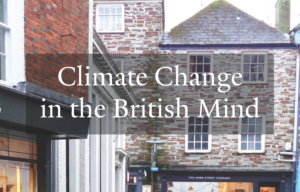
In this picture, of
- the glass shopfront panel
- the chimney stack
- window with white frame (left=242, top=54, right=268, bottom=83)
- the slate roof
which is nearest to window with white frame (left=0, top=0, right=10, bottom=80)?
the slate roof

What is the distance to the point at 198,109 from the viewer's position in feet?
64.8

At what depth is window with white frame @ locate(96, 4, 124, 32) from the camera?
1938 centimetres

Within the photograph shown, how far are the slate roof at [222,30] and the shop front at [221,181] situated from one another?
5460mm

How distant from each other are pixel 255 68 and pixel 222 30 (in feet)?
7.30

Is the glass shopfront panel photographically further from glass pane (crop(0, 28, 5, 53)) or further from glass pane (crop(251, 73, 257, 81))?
glass pane (crop(0, 28, 5, 53))

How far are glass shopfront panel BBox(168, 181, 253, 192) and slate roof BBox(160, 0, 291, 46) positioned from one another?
5.87m

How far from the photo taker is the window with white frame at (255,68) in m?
19.6

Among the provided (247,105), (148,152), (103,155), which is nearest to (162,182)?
(148,152)

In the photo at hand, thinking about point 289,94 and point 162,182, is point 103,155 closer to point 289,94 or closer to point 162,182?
point 162,182

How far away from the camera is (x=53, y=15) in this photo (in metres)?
6.82

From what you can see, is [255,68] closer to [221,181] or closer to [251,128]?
[251,128]

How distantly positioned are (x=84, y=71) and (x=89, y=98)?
1.68ft

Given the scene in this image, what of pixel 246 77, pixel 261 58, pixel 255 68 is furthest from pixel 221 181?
pixel 261 58

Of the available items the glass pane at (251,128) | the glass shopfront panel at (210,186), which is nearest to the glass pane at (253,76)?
the glass pane at (251,128)
